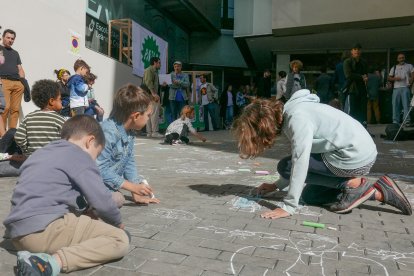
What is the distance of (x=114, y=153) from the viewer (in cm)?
325

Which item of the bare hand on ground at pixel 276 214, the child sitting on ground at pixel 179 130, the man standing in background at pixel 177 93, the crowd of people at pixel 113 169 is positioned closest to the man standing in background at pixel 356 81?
the child sitting on ground at pixel 179 130

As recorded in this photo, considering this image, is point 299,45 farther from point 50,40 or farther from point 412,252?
point 412,252

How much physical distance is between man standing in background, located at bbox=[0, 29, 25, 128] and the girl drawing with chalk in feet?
16.0

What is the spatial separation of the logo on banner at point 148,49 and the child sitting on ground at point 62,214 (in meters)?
11.4

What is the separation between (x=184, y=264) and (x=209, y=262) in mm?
130

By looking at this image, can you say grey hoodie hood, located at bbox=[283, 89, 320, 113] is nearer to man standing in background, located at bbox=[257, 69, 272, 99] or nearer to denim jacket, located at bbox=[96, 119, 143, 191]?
denim jacket, located at bbox=[96, 119, 143, 191]

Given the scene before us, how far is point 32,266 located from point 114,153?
4.35 feet

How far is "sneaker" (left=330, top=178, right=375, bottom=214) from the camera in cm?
340

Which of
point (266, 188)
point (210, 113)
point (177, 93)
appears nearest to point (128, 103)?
point (266, 188)

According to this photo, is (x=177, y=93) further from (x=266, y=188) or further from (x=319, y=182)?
(x=319, y=182)

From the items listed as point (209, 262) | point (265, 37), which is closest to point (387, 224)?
point (209, 262)

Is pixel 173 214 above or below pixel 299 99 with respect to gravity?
below

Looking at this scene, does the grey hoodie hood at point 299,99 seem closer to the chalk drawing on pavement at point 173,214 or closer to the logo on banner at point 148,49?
the chalk drawing on pavement at point 173,214

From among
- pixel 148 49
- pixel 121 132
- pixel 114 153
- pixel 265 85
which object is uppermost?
pixel 148 49
